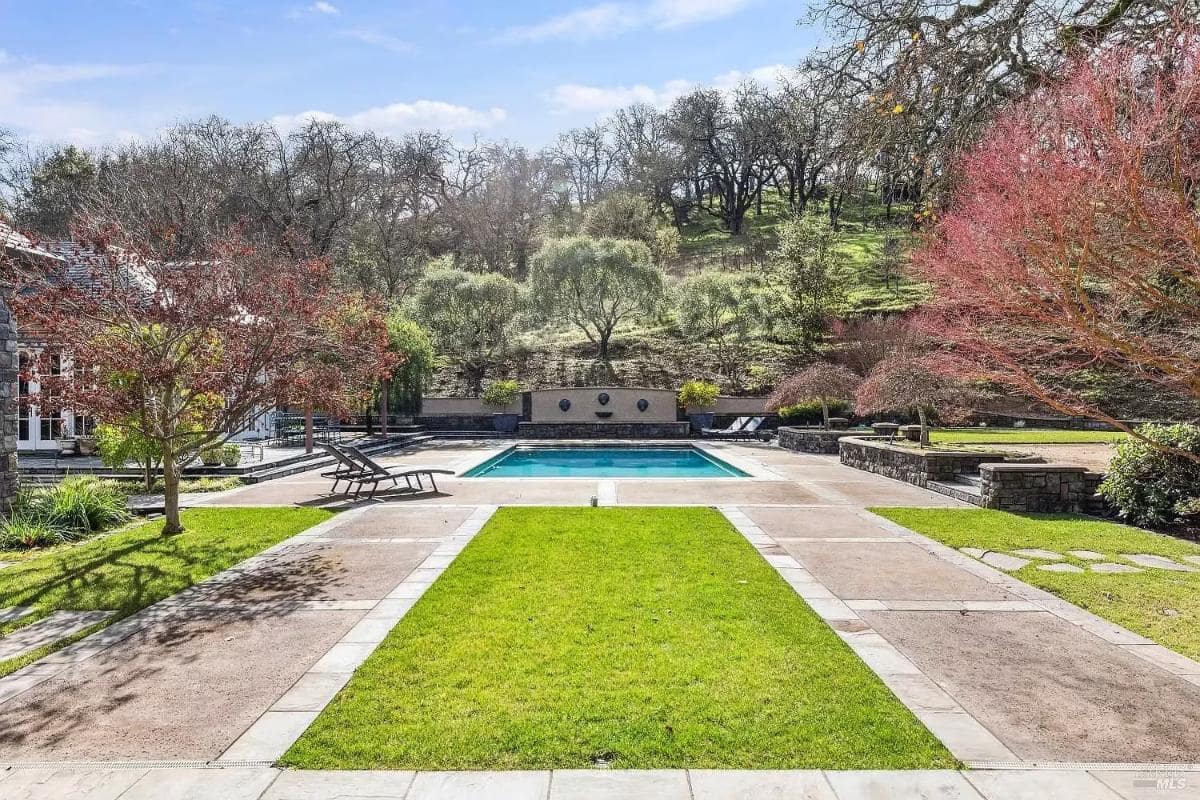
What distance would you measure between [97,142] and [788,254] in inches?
1302

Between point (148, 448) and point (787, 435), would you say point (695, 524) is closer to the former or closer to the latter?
point (148, 448)

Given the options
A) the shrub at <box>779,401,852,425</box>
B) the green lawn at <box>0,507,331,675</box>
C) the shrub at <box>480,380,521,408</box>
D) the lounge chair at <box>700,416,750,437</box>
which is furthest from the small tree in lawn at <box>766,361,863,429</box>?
the green lawn at <box>0,507,331,675</box>

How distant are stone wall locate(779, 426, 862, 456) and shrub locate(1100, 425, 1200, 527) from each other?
8972 mm

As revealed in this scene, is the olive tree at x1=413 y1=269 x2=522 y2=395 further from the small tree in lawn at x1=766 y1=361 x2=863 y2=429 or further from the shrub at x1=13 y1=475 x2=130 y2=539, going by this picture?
the shrub at x1=13 y1=475 x2=130 y2=539

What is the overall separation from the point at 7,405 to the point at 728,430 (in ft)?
65.9

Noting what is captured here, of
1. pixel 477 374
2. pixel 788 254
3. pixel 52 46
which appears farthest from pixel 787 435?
pixel 52 46

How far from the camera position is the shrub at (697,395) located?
24719 millimetres

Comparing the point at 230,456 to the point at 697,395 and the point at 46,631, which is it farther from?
the point at 697,395

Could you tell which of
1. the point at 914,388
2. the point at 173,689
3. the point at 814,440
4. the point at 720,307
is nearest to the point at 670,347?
the point at 720,307

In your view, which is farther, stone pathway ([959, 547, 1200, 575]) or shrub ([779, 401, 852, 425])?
shrub ([779, 401, 852, 425])

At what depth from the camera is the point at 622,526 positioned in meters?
8.38

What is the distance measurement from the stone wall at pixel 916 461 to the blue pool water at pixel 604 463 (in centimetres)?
284

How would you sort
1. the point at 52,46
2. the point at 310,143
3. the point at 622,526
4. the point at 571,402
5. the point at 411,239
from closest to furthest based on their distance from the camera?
1. the point at 622,526
2. the point at 52,46
3. the point at 571,402
4. the point at 310,143
5. the point at 411,239

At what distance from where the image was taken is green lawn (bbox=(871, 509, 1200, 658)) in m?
4.99
